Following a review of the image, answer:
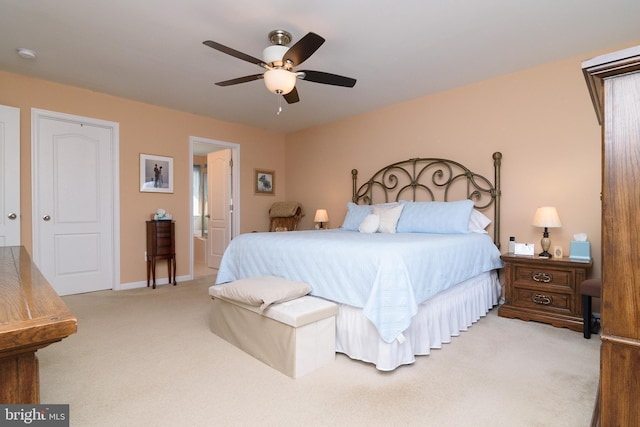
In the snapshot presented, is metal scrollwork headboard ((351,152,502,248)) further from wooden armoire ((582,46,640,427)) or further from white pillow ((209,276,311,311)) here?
wooden armoire ((582,46,640,427))

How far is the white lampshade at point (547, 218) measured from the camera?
2.93m

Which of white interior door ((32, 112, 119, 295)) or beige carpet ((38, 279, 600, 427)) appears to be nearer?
beige carpet ((38, 279, 600, 427))

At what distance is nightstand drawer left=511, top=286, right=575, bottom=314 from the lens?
2807mm

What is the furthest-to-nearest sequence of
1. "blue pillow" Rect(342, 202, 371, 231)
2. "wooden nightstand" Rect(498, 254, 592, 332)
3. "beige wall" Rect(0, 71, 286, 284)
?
1. "blue pillow" Rect(342, 202, 371, 231)
2. "beige wall" Rect(0, 71, 286, 284)
3. "wooden nightstand" Rect(498, 254, 592, 332)

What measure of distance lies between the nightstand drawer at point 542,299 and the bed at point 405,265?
28cm

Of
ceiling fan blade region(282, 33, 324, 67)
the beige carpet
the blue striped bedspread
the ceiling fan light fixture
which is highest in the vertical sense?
the ceiling fan light fixture

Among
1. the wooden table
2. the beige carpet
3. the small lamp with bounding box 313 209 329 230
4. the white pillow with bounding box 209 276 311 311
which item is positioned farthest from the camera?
the small lamp with bounding box 313 209 329 230

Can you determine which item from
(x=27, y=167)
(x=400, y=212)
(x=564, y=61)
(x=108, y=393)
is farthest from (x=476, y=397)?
(x=27, y=167)

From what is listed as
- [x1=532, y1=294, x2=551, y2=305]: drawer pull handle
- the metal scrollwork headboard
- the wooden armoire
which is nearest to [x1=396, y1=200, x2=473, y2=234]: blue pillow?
the metal scrollwork headboard

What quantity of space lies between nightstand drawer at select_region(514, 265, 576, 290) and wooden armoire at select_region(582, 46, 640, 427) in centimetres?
257

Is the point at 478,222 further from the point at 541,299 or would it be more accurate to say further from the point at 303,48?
the point at 303,48

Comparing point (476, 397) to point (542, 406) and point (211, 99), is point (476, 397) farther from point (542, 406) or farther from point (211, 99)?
point (211, 99)

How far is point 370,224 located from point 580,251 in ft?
6.22

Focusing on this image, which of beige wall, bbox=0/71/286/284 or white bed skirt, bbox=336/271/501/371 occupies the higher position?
beige wall, bbox=0/71/286/284
